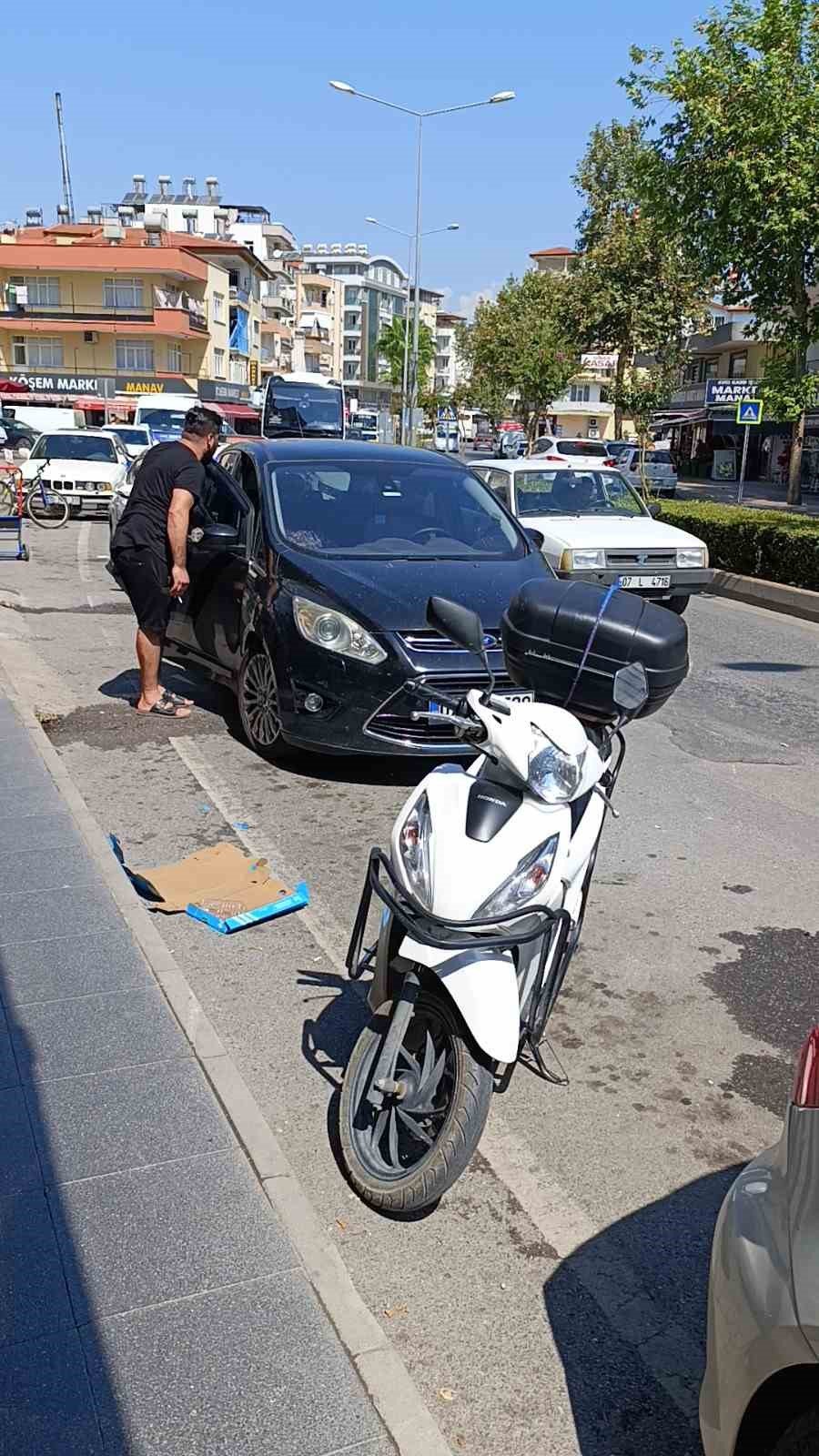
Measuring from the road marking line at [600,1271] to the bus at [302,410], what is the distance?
32403mm

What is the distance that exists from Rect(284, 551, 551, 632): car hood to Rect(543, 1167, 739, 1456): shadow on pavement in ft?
12.2

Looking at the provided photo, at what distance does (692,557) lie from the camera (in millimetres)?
12766

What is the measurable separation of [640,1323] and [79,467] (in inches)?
861

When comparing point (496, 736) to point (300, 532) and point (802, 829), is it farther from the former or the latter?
point (300, 532)

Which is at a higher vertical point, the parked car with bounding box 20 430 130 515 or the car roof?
the car roof

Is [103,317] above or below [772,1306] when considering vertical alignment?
above

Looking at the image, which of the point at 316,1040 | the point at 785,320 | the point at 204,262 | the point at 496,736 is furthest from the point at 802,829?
the point at 204,262

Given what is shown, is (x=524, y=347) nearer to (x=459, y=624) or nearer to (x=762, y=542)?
(x=762, y=542)

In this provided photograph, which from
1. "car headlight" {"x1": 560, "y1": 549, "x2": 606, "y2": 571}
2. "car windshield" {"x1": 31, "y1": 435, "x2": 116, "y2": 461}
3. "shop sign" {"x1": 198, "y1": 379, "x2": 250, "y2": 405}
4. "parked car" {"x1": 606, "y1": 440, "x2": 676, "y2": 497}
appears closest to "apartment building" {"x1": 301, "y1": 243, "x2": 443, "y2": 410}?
"shop sign" {"x1": 198, "y1": 379, "x2": 250, "y2": 405}

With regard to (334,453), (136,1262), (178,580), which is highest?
(334,453)

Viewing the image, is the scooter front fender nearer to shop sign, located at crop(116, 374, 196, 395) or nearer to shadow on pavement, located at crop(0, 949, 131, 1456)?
shadow on pavement, located at crop(0, 949, 131, 1456)

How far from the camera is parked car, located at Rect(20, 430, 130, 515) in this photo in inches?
886

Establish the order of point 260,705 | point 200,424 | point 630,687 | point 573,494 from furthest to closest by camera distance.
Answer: point 573,494 → point 200,424 → point 260,705 → point 630,687

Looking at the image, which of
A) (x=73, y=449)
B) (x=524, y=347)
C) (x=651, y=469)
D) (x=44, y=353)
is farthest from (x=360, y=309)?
(x=73, y=449)
